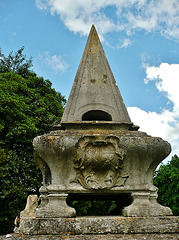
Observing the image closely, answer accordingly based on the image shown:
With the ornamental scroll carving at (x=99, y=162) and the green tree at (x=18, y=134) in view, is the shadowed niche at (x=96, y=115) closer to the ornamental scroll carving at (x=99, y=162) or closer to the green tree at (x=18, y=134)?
the ornamental scroll carving at (x=99, y=162)

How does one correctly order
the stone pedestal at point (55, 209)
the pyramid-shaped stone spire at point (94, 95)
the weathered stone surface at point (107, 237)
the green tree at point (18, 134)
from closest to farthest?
the weathered stone surface at point (107, 237), the stone pedestal at point (55, 209), the pyramid-shaped stone spire at point (94, 95), the green tree at point (18, 134)

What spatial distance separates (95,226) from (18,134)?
999cm

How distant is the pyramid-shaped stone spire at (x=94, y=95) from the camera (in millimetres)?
4902

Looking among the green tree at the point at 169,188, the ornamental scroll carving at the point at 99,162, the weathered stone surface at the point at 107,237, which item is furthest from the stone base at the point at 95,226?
the green tree at the point at 169,188

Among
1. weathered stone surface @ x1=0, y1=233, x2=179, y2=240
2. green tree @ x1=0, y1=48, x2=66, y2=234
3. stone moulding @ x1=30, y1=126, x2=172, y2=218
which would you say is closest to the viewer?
weathered stone surface @ x1=0, y1=233, x2=179, y2=240

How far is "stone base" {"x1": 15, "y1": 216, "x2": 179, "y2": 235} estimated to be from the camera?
3.38 meters

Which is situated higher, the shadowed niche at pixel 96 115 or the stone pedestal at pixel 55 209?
the shadowed niche at pixel 96 115

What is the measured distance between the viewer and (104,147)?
398cm

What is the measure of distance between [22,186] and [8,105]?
4.60 metres

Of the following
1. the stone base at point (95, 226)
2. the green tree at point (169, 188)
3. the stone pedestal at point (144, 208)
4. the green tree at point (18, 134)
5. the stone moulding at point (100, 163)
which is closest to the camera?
the stone base at point (95, 226)

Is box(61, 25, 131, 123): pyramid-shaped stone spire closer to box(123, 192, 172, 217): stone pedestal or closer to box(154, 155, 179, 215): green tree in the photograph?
box(123, 192, 172, 217): stone pedestal

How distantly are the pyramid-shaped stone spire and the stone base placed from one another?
1.99 metres

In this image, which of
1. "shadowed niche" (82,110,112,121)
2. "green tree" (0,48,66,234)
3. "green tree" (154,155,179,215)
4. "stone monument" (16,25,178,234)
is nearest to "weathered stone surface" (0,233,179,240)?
"stone monument" (16,25,178,234)

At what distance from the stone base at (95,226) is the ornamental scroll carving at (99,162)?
60cm
